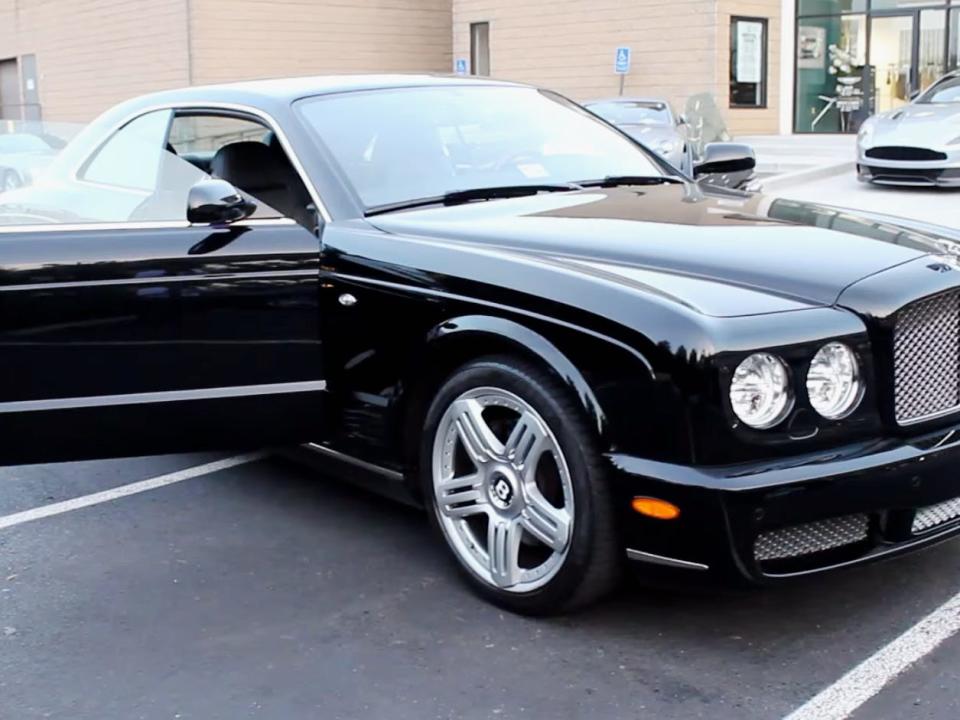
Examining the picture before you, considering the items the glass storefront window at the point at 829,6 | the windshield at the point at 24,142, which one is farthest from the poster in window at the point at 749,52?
the windshield at the point at 24,142

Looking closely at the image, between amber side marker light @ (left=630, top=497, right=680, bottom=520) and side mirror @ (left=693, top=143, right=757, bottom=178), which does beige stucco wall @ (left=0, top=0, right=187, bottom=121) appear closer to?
side mirror @ (left=693, top=143, right=757, bottom=178)

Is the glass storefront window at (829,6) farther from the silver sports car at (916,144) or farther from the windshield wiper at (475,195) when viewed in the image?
the windshield wiper at (475,195)

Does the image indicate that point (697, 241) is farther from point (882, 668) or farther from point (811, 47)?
point (811, 47)

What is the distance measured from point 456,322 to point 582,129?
1645 mm

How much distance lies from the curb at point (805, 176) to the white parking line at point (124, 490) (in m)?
12.0

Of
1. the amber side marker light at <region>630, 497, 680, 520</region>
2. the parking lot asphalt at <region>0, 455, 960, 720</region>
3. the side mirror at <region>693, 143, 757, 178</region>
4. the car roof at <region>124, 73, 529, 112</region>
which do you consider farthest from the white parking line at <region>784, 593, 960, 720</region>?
the car roof at <region>124, 73, 529, 112</region>

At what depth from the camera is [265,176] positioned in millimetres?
4266

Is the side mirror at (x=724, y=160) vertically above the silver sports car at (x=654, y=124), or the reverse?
the silver sports car at (x=654, y=124)

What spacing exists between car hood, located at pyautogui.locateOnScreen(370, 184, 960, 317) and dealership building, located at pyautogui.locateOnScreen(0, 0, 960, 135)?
1550 cm

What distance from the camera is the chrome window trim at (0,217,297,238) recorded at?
155 inches

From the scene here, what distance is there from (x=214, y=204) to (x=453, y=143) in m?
0.96

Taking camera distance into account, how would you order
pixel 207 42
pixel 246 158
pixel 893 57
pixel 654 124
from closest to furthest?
pixel 246 158 < pixel 654 124 < pixel 893 57 < pixel 207 42

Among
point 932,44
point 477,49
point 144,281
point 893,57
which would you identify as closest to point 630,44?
point 477,49

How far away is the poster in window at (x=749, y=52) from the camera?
80.5 feet
